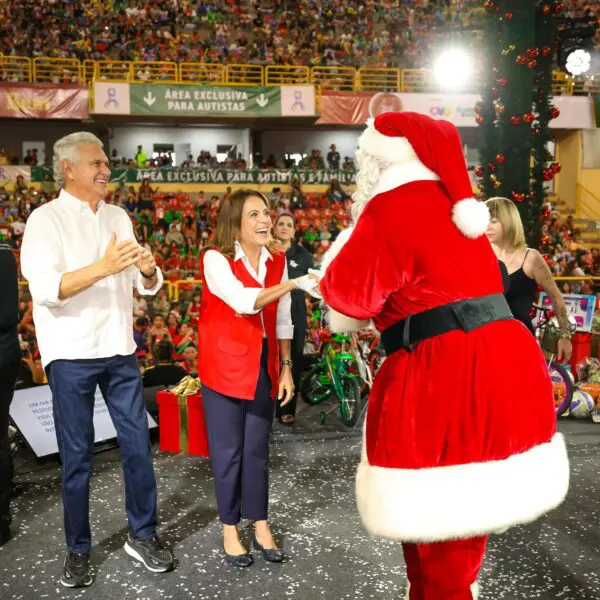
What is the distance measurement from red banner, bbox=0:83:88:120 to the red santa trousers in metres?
17.3

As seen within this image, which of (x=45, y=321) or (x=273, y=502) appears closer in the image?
(x=45, y=321)

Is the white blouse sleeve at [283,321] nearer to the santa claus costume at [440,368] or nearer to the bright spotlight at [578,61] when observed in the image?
the santa claus costume at [440,368]

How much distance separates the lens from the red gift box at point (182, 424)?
15.4 ft

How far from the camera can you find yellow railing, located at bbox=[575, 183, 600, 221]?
65.9 feet

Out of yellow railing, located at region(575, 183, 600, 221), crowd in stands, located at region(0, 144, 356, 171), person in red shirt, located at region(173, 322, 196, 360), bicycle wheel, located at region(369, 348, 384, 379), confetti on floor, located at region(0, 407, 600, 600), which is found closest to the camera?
confetti on floor, located at region(0, 407, 600, 600)

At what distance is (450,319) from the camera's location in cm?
182

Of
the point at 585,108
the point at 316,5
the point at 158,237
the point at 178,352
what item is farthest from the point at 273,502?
the point at 316,5

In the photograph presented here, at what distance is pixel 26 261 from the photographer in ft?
8.98

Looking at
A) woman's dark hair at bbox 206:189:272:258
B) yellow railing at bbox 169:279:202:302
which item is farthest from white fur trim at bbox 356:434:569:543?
yellow railing at bbox 169:279:202:302

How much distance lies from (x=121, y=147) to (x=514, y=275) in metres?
20.1

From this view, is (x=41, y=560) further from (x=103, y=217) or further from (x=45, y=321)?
(x=103, y=217)

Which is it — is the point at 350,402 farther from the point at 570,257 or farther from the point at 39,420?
the point at 570,257

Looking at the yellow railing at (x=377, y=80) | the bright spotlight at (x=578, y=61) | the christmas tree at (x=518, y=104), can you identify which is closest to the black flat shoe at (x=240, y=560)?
the christmas tree at (x=518, y=104)

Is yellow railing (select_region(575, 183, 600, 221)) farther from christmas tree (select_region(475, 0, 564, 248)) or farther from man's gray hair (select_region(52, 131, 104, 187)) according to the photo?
man's gray hair (select_region(52, 131, 104, 187))
